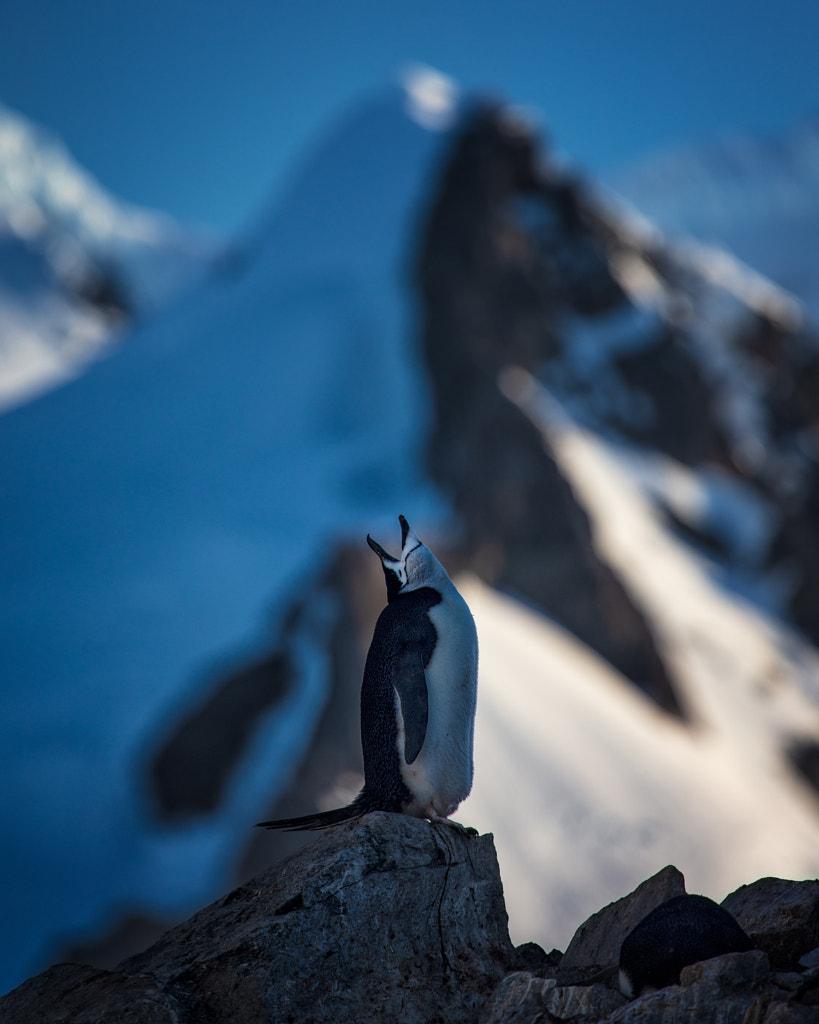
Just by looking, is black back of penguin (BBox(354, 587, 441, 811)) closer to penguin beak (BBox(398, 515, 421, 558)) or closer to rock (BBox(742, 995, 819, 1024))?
penguin beak (BBox(398, 515, 421, 558))

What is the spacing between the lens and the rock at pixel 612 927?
3.20 m

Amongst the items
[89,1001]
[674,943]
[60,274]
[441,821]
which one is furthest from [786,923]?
[60,274]

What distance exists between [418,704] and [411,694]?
0.04m

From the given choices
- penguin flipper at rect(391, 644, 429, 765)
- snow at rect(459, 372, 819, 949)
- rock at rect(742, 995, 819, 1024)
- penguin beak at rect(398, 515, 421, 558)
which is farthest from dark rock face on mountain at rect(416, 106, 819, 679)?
rock at rect(742, 995, 819, 1024)

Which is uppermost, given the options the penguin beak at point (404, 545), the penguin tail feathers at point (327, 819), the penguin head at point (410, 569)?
the penguin beak at point (404, 545)

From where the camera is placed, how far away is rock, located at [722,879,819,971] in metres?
2.77

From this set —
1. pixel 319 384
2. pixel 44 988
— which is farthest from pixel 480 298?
pixel 44 988

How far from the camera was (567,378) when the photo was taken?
2030 cm

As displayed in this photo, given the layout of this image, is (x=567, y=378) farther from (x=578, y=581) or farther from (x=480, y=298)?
(x=578, y=581)

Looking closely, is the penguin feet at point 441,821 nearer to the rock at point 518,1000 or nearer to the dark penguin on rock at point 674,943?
the rock at point 518,1000

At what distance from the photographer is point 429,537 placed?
12.7m

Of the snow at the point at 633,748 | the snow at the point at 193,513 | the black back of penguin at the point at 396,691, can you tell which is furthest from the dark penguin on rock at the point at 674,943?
the snow at the point at 193,513

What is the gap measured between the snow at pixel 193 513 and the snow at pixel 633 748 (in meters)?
2.40

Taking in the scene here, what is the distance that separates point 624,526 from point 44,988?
14.7 meters
